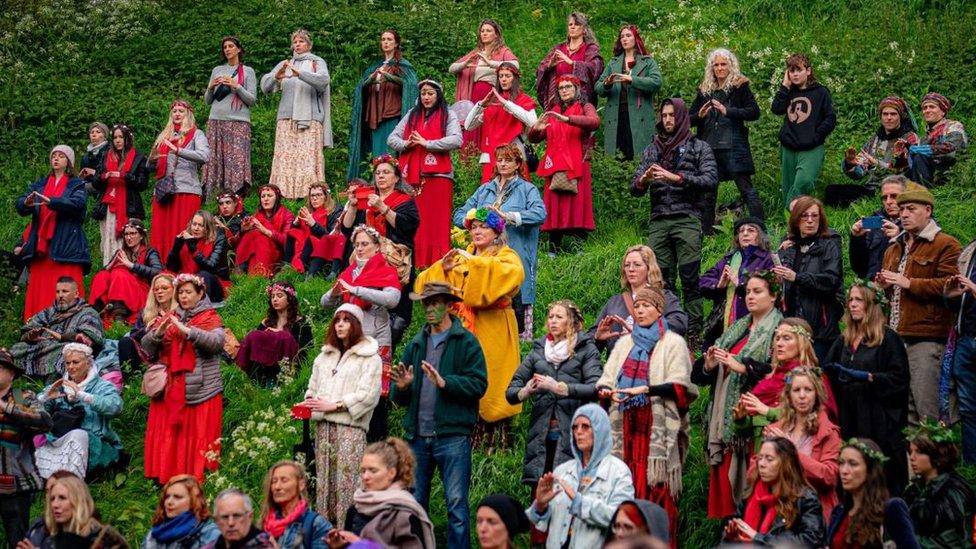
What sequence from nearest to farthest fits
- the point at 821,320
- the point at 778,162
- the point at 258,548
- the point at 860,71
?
1. the point at 258,548
2. the point at 821,320
3. the point at 778,162
4. the point at 860,71

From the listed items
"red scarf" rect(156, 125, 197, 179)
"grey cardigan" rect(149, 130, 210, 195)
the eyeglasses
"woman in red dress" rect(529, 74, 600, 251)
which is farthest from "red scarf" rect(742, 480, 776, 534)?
"red scarf" rect(156, 125, 197, 179)

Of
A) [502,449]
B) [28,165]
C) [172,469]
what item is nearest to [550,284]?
[502,449]

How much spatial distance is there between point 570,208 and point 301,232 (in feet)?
9.02

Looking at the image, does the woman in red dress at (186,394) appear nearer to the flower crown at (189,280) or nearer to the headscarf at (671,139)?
the flower crown at (189,280)

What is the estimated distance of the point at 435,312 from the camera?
11.6 meters

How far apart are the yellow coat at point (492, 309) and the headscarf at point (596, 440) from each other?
2.16 m

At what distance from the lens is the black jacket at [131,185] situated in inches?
680

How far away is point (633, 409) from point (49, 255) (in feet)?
25.5

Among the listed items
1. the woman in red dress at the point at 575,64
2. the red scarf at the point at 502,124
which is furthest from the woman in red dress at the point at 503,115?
the woman in red dress at the point at 575,64

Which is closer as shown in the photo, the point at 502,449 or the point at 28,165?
the point at 502,449

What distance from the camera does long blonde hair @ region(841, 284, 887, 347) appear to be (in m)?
11.0

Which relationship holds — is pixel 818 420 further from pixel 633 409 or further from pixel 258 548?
pixel 258 548

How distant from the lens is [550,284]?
51.4 ft

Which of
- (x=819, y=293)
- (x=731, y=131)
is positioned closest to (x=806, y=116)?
(x=731, y=131)
